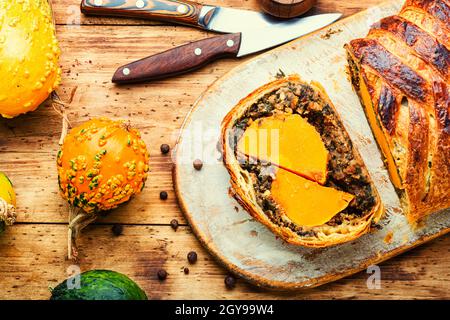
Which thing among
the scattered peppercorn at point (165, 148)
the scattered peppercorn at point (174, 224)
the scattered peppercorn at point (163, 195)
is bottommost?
the scattered peppercorn at point (174, 224)

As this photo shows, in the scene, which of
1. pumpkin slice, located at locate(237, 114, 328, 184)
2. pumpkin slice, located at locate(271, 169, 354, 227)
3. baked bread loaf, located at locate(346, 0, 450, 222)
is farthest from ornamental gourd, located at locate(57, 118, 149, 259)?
baked bread loaf, located at locate(346, 0, 450, 222)

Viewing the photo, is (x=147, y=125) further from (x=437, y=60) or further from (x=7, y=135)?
(x=437, y=60)

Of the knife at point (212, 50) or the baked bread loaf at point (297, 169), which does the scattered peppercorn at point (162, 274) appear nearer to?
the baked bread loaf at point (297, 169)

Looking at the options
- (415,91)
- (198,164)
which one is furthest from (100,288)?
(415,91)

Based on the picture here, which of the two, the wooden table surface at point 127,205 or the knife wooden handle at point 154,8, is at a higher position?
the knife wooden handle at point 154,8

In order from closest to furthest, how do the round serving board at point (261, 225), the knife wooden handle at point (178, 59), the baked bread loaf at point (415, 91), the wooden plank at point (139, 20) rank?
the baked bread loaf at point (415, 91) → the round serving board at point (261, 225) → the knife wooden handle at point (178, 59) → the wooden plank at point (139, 20)

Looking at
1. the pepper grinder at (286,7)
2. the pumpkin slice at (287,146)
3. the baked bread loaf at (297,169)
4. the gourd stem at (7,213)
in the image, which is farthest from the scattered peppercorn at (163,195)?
the pepper grinder at (286,7)
